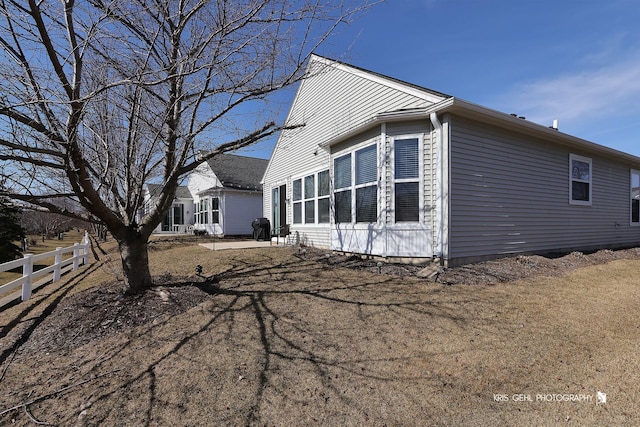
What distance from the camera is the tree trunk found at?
4.90 m

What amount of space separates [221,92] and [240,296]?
3.17 meters

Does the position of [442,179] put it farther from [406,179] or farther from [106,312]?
[106,312]

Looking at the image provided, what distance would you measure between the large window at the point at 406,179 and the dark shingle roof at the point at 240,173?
12066 millimetres

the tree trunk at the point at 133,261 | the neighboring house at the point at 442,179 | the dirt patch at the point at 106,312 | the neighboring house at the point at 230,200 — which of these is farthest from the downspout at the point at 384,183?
the neighboring house at the point at 230,200

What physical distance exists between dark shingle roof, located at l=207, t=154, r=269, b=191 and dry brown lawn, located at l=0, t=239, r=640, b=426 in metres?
13.2

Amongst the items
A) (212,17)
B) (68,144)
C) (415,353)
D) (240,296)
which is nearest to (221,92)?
(212,17)

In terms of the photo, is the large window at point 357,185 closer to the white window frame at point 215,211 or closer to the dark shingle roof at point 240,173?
the dark shingle roof at point 240,173

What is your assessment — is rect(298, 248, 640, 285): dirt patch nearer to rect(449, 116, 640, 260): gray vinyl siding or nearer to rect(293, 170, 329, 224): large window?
rect(449, 116, 640, 260): gray vinyl siding

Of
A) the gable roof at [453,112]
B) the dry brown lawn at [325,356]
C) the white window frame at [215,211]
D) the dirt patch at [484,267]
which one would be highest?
the gable roof at [453,112]

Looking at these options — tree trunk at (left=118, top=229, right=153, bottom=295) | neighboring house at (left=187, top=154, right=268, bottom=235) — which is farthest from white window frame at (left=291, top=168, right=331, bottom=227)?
neighboring house at (left=187, top=154, right=268, bottom=235)

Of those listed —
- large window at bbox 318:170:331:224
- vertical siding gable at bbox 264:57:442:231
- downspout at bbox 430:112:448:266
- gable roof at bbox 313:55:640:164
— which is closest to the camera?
gable roof at bbox 313:55:640:164

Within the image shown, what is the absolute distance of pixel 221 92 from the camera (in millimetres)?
4762

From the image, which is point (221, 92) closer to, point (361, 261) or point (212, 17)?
point (212, 17)

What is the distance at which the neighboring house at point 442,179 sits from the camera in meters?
6.72
